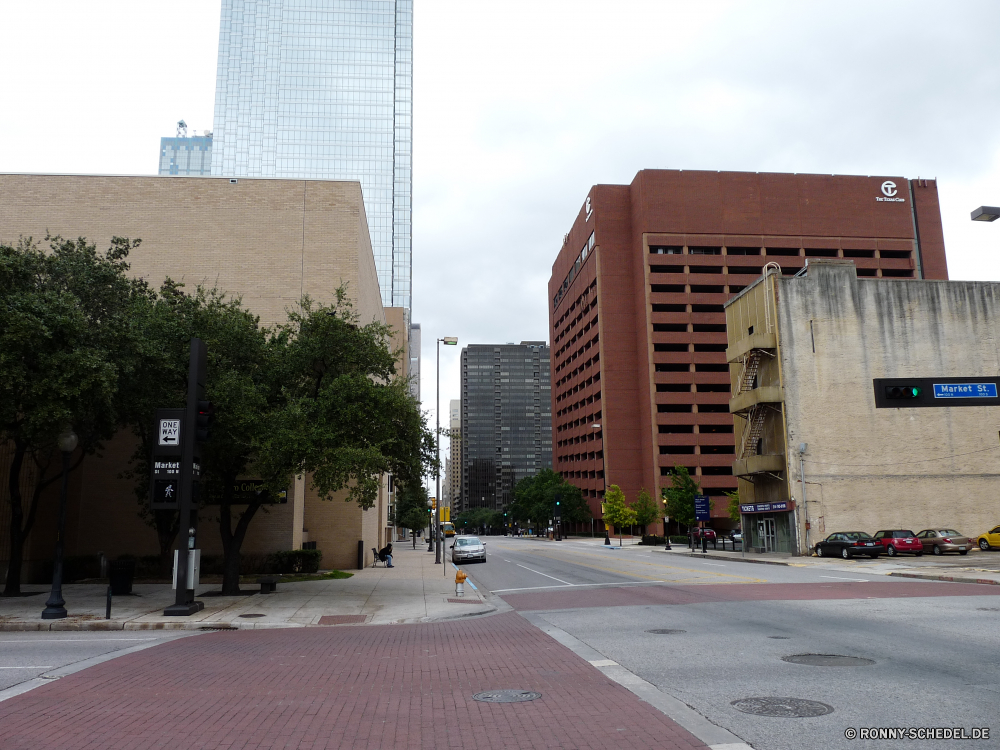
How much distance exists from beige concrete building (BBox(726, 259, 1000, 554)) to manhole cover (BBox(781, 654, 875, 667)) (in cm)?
3482

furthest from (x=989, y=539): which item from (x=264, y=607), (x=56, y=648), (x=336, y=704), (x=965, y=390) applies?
(x=56, y=648)

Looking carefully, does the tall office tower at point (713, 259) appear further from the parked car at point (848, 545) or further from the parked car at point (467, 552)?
the parked car at point (848, 545)

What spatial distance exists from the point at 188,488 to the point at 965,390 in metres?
32.7

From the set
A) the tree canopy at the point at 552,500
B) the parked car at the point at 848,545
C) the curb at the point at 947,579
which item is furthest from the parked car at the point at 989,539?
the tree canopy at the point at 552,500

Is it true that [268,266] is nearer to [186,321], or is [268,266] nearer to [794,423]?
[186,321]

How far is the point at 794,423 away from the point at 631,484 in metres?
61.0

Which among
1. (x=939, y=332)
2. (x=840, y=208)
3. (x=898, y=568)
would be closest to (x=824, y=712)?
(x=898, y=568)

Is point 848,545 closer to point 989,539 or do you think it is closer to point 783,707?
point 989,539

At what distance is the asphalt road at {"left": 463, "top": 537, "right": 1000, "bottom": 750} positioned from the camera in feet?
23.2

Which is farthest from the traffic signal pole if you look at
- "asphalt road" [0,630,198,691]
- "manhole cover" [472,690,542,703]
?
"manhole cover" [472,690,542,703]

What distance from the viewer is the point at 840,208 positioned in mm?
100312

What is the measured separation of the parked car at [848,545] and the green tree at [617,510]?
48967mm

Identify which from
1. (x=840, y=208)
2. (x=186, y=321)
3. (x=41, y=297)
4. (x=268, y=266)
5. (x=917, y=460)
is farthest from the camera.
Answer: (x=840, y=208)

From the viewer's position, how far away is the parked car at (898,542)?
3753cm
